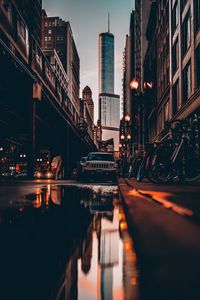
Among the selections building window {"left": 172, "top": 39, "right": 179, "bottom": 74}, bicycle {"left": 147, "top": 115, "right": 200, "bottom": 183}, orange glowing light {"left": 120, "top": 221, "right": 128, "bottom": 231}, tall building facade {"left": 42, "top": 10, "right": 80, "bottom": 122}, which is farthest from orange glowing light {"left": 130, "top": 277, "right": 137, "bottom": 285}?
tall building facade {"left": 42, "top": 10, "right": 80, "bottom": 122}

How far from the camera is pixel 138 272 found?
1.60 meters

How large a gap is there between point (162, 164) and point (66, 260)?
705 centimetres

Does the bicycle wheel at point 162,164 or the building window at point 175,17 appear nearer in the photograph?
the bicycle wheel at point 162,164

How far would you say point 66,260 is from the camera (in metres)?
1.91

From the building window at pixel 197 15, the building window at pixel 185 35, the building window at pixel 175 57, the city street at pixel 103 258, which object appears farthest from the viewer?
the building window at pixel 175 57

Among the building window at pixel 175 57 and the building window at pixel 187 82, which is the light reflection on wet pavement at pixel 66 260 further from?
the building window at pixel 175 57

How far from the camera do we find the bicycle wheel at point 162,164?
8.58 m

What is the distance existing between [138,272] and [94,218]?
2157mm

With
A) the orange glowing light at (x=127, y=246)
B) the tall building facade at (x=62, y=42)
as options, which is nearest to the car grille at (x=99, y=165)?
the orange glowing light at (x=127, y=246)

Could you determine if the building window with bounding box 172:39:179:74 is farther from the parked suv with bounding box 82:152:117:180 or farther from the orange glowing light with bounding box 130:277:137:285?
the orange glowing light with bounding box 130:277:137:285

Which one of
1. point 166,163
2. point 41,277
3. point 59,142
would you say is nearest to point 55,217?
point 41,277

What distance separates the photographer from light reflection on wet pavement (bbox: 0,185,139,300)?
1.38 m

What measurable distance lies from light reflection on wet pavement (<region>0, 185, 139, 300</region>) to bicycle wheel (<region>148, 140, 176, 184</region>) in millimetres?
5319

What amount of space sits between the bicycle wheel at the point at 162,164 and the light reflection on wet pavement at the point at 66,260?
17.5 ft
